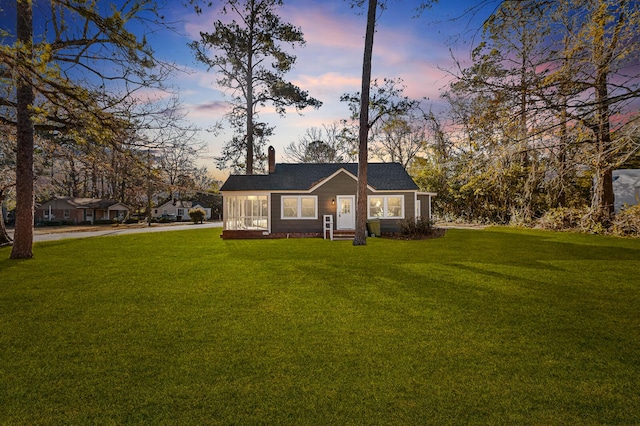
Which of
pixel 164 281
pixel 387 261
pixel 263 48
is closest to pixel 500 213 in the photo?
pixel 387 261

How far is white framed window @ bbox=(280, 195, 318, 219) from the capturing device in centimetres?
1873

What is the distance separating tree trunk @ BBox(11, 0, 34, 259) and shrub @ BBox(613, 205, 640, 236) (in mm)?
22546

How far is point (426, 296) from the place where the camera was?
6.00 meters

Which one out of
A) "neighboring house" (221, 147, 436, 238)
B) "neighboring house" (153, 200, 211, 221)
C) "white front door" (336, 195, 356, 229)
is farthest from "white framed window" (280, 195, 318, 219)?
"neighboring house" (153, 200, 211, 221)

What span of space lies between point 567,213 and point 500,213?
7.77 metres

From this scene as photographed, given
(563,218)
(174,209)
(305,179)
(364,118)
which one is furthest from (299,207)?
(174,209)

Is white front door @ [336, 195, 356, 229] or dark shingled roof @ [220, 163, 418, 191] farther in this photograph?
dark shingled roof @ [220, 163, 418, 191]

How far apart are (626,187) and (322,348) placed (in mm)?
26819

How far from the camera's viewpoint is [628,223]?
1464 cm

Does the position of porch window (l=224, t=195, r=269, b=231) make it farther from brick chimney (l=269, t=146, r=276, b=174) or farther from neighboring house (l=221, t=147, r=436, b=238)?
brick chimney (l=269, t=146, r=276, b=174)

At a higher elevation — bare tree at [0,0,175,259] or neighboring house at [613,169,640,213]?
bare tree at [0,0,175,259]

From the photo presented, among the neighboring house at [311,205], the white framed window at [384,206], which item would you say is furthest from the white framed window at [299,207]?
the white framed window at [384,206]

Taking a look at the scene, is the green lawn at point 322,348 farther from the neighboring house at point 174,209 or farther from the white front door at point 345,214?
the neighboring house at point 174,209

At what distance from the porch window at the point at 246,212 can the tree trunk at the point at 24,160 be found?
9.27 metres
